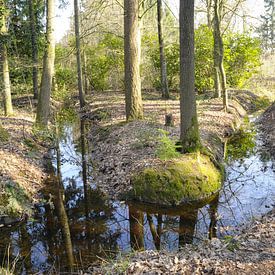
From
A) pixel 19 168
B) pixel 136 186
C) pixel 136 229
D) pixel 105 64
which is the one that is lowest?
pixel 136 229

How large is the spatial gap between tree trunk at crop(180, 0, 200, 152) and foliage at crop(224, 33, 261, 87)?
15.4 meters

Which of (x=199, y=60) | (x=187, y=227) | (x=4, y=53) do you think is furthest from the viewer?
(x=199, y=60)

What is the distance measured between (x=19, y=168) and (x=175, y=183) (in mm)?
4423

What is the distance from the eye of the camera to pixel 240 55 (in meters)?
23.5

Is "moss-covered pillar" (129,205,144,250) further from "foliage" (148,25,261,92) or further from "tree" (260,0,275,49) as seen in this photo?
"tree" (260,0,275,49)

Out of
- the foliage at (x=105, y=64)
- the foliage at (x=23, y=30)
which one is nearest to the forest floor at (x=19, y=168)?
the foliage at (x=23, y=30)

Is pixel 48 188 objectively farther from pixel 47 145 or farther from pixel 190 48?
pixel 190 48

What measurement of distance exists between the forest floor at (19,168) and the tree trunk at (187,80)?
4.25 m

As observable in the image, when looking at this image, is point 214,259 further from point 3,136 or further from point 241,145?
point 241,145

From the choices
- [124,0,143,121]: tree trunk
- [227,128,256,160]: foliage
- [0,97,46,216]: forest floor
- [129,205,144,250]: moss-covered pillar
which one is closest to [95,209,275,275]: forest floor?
[129,205,144,250]: moss-covered pillar

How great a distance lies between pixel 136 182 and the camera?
8.40 m

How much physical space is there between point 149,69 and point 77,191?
1837cm

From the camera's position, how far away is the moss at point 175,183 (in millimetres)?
8102

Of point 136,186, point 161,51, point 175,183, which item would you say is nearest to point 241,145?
point 175,183
